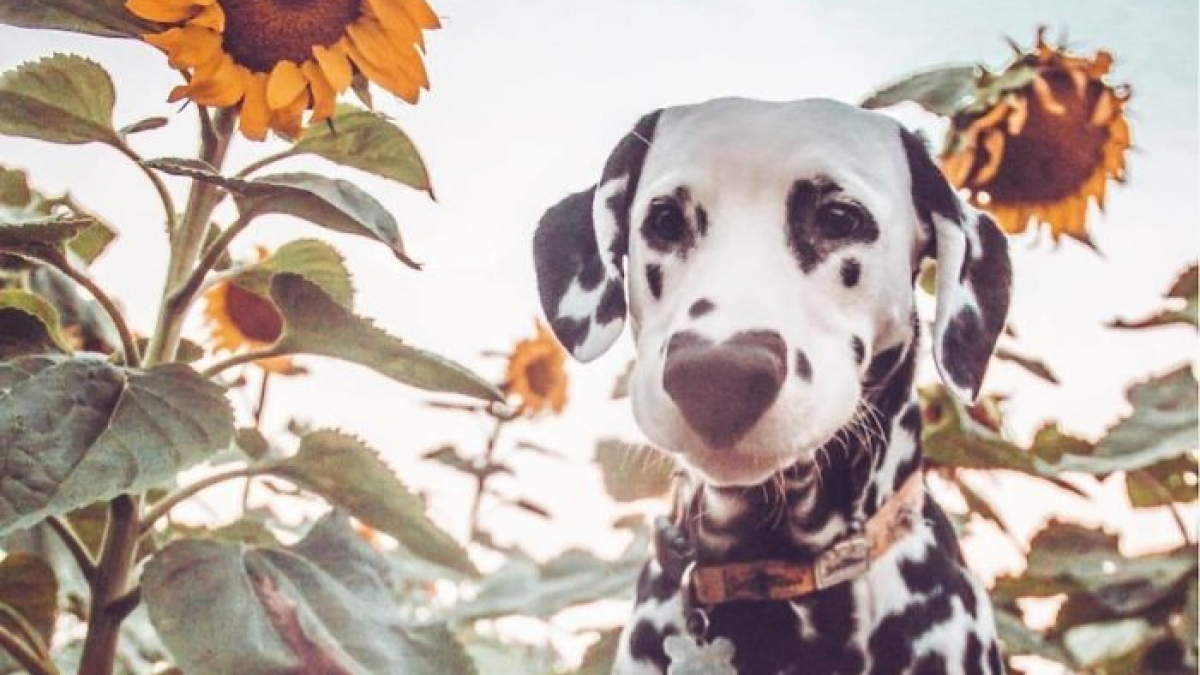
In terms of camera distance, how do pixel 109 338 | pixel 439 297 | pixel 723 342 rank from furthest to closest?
pixel 439 297 → pixel 109 338 → pixel 723 342

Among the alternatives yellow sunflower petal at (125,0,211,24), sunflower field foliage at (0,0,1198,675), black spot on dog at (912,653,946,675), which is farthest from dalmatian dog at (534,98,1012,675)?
yellow sunflower petal at (125,0,211,24)

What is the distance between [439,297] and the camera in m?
0.84

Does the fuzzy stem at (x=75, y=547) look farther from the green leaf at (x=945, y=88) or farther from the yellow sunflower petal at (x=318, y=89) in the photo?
the green leaf at (x=945, y=88)

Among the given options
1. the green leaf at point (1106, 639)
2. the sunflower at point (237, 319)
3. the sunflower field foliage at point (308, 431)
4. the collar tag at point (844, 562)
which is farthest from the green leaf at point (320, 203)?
the green leaf at point (1106, 639)

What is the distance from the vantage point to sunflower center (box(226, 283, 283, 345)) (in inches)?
38.5

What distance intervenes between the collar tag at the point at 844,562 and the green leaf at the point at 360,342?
167mm

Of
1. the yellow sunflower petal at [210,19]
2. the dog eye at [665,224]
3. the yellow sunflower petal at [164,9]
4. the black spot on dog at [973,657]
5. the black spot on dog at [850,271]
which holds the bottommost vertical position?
the black spot on dog at [973,657]

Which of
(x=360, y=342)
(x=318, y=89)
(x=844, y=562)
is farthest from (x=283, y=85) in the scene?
(x=844, y=562)

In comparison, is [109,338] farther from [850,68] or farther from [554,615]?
[850,68]

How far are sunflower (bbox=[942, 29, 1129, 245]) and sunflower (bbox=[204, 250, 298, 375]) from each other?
50cm

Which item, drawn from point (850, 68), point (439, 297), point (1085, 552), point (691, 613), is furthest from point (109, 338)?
point (1085, 552)

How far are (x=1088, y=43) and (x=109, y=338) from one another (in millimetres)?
640

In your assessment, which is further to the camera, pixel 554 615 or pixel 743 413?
pixel 554 615

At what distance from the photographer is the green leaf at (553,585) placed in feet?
2.42
